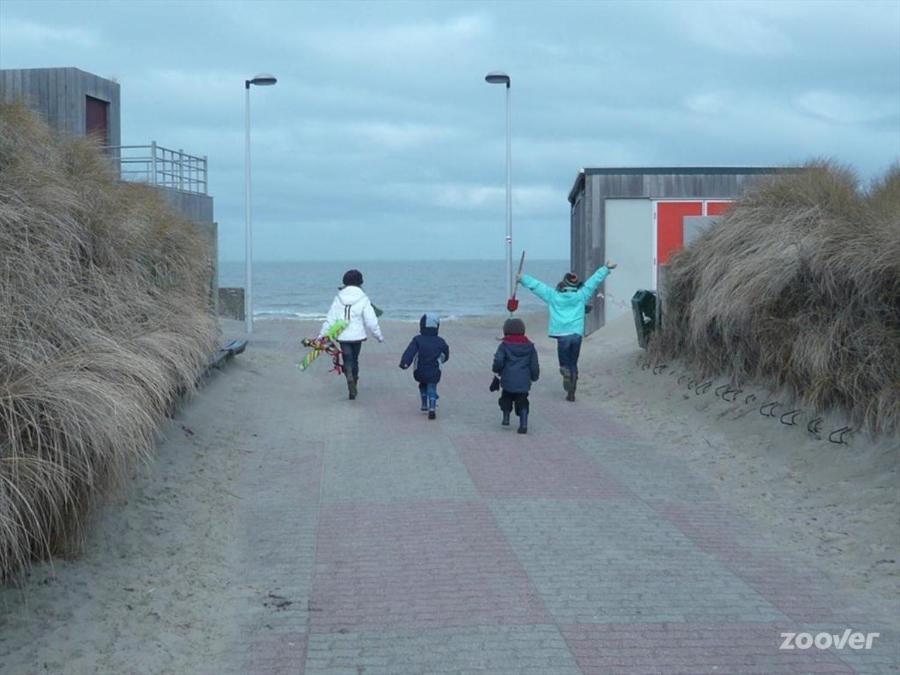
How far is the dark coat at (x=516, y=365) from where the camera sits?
11.9m

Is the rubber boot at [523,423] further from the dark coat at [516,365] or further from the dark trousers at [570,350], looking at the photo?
the dark trousers at [570,350]

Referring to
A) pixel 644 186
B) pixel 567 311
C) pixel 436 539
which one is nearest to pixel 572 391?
pixel 567 311

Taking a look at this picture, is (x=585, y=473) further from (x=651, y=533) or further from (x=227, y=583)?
(x=227, y=583)

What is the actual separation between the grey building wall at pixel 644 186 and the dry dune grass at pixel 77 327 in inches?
475

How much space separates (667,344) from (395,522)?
7.45 meters

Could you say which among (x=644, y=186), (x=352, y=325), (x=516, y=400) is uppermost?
(x=644, y=186)

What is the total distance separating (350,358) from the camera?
46.2ft

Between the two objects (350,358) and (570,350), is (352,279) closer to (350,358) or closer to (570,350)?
(350,358)

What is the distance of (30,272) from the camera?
845 centimetres

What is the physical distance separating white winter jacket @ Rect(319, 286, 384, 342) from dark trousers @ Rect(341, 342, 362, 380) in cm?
11

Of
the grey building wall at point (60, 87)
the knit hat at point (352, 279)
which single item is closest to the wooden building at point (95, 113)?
the grey building wall at point (60, 87)

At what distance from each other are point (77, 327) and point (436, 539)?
9.64 ft


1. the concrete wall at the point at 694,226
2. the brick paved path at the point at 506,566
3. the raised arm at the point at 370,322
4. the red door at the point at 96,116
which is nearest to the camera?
the brick paved path at the point at 506,566

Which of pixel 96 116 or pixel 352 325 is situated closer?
pixel 352 325
